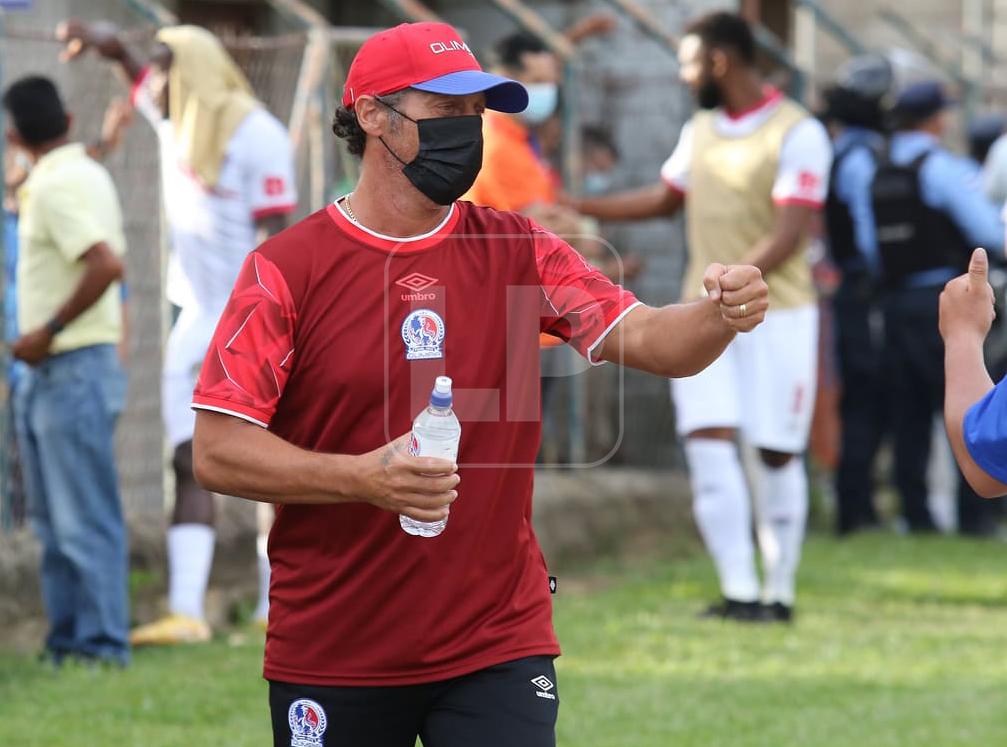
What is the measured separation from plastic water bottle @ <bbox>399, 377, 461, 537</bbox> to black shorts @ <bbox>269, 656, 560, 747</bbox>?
0.61 meters

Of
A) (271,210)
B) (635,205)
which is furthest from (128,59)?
(635,205)

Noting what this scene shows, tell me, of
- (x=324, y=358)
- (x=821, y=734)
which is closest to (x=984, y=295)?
(x=324, y=358)

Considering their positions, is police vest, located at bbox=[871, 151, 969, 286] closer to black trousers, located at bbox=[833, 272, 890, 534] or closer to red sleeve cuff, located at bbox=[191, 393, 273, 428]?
black trousers, located at bbox=[833, 272, 890, 534]

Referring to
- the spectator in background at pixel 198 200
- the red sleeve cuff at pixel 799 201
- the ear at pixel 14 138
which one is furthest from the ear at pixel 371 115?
the red sleeve cuff at pixel 799 201

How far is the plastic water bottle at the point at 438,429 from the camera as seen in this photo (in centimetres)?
327

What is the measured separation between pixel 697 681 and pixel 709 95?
9.48 feet

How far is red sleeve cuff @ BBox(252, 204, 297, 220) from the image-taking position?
26.0 feet

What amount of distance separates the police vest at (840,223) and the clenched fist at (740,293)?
26.6 ft

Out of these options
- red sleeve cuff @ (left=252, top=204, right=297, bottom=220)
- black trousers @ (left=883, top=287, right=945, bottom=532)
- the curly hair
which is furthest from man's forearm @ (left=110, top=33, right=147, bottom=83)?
black trousers @ (left=883, top=287, right=945, bottom=532)

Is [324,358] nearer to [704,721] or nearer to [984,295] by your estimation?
[984,295]

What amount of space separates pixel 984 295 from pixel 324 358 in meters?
1.38

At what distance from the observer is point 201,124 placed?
785cm

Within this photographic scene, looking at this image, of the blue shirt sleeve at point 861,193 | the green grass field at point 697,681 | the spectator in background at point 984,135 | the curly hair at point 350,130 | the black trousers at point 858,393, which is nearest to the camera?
the curly hair at point 350,130

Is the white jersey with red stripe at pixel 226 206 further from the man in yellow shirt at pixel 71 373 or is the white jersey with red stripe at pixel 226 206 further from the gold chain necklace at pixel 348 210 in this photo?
the gold chain necklace at pixel 348 210
